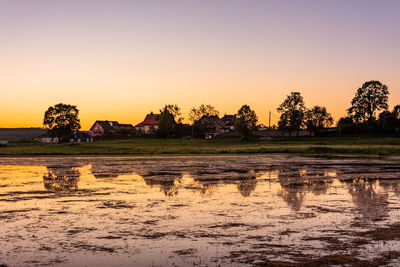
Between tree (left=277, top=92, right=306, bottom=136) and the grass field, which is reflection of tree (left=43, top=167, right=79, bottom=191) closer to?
the grass field

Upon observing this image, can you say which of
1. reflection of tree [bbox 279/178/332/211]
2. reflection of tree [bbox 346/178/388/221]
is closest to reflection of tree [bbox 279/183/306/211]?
reflection of tree [bbox 279/178/332/211]

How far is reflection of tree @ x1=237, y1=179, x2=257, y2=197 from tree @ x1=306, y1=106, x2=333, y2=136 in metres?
105

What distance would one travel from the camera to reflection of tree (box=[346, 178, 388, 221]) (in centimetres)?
1356

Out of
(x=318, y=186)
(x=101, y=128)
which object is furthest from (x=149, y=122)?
(x=318, y=186)

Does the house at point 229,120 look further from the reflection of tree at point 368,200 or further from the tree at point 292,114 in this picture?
the reflection of tree at point 368,200

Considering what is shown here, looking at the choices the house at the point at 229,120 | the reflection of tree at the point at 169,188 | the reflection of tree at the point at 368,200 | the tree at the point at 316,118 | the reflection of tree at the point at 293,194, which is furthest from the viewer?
the house at the point at 229,120

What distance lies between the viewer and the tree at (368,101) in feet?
365

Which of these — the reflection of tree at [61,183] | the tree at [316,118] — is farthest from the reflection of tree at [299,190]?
the tree at [316,118]

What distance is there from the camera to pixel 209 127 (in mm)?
149500

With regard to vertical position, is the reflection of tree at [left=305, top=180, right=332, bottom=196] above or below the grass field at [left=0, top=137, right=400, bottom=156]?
below

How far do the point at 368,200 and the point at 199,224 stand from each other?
8.03 metres

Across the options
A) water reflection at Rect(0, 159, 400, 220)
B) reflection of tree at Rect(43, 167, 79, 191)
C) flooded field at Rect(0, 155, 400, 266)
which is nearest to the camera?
flooded field at Rect(0, 155, 400, 266)

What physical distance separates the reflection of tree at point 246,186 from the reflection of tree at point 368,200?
4.48 meters

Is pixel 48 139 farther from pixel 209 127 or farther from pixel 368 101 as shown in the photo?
pixel 368 101
